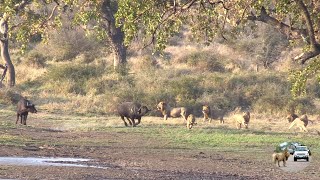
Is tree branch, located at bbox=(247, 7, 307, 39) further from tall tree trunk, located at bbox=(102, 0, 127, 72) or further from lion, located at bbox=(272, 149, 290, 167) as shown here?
tall tree trunk, located at bbox=(102, 0, 127, 72)

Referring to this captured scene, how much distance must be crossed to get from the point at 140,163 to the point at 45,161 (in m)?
2.15

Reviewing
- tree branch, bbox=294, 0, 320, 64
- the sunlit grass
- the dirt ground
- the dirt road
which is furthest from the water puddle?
tree branch, bbox=294, 0, 320, 64

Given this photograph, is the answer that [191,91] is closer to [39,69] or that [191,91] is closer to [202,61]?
[202,61]

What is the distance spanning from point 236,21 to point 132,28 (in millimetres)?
2867

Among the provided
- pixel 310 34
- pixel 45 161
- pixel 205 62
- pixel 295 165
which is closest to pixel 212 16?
pixel 310 34

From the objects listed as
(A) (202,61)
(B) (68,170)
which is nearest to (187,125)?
(B) (68,170)

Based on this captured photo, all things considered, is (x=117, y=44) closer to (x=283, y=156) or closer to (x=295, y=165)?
(x=295, y=165)

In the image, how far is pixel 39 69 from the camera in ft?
175

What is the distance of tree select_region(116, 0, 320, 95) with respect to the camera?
18703 mm

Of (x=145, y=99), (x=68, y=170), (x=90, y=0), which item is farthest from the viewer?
(x=145, y=99)

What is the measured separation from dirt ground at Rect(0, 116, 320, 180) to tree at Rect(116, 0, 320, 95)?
Answer: 2769mm

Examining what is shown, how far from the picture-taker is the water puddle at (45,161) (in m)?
17.3

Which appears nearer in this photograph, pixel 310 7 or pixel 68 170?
pixel 68 170

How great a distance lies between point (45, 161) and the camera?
59.7 feet
